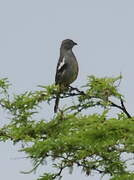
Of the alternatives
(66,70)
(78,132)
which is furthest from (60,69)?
(78,132)

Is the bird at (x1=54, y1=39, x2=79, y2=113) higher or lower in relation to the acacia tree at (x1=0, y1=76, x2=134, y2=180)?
higher

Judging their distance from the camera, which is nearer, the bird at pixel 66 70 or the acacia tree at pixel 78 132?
the acacia tree at pixel 78 132

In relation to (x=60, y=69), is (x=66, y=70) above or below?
below

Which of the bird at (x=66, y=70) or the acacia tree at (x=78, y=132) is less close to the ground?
the bird at (x=66, y=70)

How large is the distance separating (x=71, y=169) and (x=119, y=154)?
82cm

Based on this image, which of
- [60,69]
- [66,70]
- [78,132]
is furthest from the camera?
[60,69]

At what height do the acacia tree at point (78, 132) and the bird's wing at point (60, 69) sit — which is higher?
the bird's wing at point (60, 69)

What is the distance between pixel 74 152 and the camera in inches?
436

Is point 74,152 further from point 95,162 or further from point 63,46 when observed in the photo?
point 63,46

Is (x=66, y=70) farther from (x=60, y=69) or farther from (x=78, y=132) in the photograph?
(x=78, y=132)

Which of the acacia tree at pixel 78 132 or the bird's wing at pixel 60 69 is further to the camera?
the bird's wing at pixel 60 69

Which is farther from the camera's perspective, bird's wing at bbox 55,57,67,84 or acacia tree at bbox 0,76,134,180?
bird's wing at bbox 55,57,67,84

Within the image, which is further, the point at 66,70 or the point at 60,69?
the point at 60,69

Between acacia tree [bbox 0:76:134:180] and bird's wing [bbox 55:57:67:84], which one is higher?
bird's wing [bbox 55:57:67:84]
